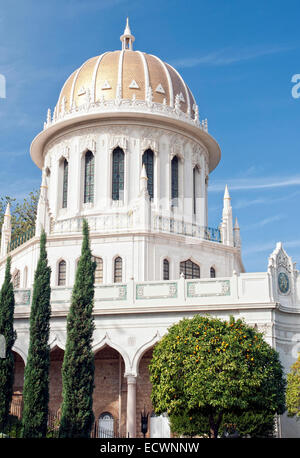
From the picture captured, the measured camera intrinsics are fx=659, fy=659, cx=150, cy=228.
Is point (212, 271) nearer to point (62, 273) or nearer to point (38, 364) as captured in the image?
point (62, 273)

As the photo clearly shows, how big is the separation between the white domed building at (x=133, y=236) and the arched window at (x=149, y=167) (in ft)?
0.22

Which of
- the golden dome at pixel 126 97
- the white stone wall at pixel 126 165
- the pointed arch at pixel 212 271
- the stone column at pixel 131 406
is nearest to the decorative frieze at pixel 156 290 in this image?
the stone column at pixel 131 406

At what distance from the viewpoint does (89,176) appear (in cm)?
3919

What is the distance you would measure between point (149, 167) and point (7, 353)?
640 inches

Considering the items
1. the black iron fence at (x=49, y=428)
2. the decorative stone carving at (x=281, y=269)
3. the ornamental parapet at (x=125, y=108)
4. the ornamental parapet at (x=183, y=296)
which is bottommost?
the black iron fence at (x=49, y=428)

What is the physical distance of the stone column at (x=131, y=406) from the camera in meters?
27.6

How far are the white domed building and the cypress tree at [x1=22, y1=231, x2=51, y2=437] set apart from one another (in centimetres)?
279

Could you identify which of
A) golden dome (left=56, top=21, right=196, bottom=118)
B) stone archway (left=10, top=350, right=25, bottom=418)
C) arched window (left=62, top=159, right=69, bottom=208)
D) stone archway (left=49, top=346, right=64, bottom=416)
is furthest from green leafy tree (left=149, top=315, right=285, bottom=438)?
golden dome (left=56, top=21, right=196, bottom=118)

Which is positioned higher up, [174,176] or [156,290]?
[174,176]

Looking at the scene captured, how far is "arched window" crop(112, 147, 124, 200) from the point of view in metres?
38.2

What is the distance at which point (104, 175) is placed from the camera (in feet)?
126

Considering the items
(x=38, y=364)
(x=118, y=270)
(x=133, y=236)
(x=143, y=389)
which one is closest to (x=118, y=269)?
(x=118, y=270)

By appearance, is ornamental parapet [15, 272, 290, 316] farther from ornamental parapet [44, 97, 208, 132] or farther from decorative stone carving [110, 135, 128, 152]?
ornamental parapet [44, 97, 208, 132]

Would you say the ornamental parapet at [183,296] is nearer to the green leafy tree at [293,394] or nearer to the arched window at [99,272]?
the green leafy tree at [293,394]
